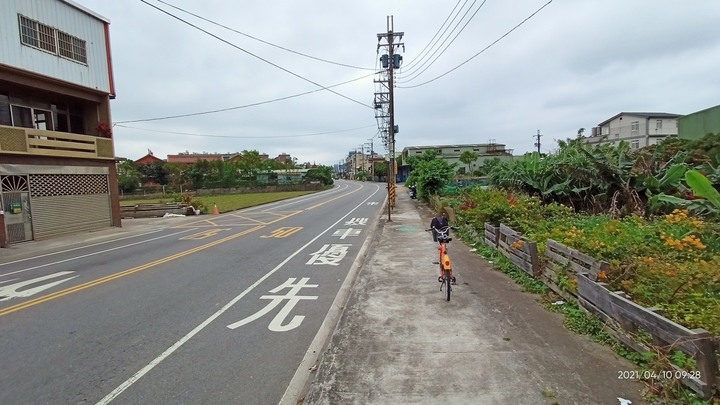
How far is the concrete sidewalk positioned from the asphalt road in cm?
65

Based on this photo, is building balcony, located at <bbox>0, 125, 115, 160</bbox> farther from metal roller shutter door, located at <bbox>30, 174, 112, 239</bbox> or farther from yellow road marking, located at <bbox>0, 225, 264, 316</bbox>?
yellow road marking, located at <bbox>0, 225, 264, 316</bbox>

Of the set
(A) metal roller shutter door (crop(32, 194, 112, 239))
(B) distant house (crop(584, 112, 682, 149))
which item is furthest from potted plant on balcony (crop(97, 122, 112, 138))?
(B) distant house (crop(584, 112, 682, 149))

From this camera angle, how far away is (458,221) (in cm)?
1360

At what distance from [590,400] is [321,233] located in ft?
40.9

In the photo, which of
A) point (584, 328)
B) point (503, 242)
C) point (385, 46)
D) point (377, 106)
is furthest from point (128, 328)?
point (377, 106)

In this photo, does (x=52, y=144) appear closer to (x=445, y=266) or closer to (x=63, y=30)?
(x=63, y=30)

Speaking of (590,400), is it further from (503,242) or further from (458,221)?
(458,221)

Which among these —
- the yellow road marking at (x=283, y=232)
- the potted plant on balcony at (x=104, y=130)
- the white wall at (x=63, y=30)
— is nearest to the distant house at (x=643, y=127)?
the yellow road marking at (x=283, y=232)

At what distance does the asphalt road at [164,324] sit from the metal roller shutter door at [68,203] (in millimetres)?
6384

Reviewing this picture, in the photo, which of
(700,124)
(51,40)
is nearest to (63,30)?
(51,40)

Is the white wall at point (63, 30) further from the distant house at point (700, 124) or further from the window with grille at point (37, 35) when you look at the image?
the distant house at point (700, 124)

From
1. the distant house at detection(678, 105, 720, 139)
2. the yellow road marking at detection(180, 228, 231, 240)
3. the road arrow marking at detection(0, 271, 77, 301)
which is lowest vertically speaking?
the yellow road marking at detection(180, 228, 231, 240)

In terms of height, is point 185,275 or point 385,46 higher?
point 385,46

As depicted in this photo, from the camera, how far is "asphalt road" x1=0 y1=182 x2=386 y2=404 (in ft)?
12.8
